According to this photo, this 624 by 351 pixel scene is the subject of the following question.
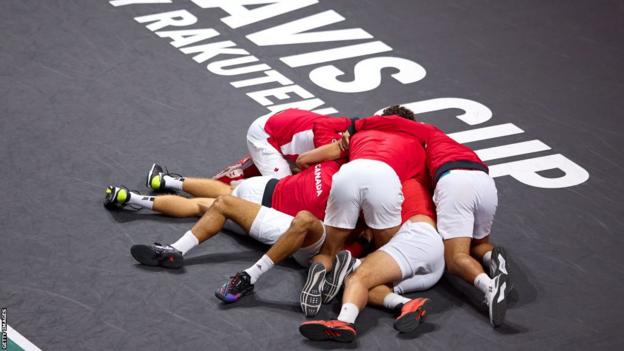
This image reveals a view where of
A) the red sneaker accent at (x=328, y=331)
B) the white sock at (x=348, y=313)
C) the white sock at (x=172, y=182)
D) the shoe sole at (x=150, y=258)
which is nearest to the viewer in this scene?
the red sneaker accent at (x=328, y=331)

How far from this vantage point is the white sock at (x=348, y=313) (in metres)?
6.42

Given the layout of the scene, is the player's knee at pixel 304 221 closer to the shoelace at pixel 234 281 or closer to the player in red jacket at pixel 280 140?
the shoelace at pixel 234 281

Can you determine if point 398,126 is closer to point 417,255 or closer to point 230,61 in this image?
point 417,255

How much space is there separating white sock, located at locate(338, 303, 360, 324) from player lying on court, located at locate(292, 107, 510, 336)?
2.37 ft

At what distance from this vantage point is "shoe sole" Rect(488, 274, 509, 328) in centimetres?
657

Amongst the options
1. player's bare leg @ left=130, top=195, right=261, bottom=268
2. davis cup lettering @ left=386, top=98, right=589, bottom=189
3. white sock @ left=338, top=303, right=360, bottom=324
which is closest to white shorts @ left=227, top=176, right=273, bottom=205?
player's bare leg @ left=130, top=195, right=261, bottom=268

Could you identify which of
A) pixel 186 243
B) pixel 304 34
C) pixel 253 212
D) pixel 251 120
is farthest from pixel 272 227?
pixel 304 34

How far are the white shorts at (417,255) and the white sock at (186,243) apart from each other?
1.18 m

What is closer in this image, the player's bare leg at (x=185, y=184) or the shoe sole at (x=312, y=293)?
the shoe sole at (x=312, y=293)

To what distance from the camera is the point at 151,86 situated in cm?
944

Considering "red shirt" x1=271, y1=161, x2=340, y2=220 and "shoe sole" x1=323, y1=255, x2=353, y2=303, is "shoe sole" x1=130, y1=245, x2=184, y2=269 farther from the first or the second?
"shoe sole" x1=323, y1=255, x2=353, y2=303

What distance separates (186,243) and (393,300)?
4.45ft

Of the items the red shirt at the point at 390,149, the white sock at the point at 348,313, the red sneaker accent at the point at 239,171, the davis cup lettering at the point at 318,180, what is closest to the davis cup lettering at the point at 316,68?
the red sneaker accent at the point at 239,171

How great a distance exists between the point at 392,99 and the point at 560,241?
2.40 metres
